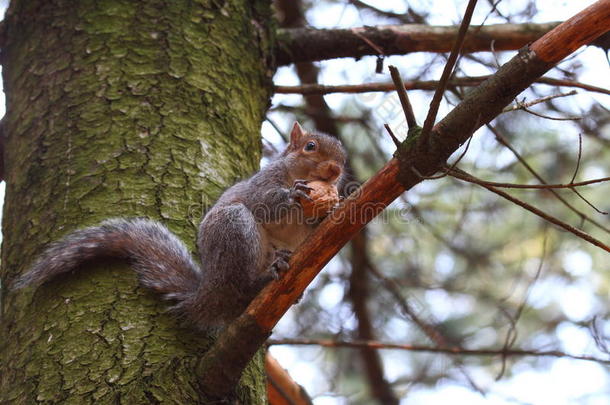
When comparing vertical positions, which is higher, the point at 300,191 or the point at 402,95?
the point at 300,191

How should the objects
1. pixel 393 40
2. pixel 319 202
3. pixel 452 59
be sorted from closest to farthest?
pixel 452 59 → pixel 319 202 → pixel 393 40

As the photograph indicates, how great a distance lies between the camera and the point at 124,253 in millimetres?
1827

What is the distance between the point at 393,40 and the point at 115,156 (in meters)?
1.17

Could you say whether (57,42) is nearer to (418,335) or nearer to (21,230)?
(21,230)

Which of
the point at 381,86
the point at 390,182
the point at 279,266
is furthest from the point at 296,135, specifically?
the point at 390,182

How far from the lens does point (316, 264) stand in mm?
1534

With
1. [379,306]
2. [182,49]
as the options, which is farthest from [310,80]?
[379,306]

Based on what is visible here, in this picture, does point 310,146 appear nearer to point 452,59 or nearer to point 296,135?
point 296,135

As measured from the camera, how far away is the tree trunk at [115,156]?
1606mm

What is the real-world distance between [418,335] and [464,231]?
2.20 feet

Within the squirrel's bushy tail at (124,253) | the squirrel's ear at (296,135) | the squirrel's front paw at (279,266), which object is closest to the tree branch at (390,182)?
the squirrel's front paw at (279,266)

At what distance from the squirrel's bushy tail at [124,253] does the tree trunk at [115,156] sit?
38 millimetres

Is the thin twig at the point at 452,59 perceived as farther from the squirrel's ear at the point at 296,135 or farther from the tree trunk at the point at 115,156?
the squirrel's ear at the point at 296,135

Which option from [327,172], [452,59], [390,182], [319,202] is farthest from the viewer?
[327,172]
